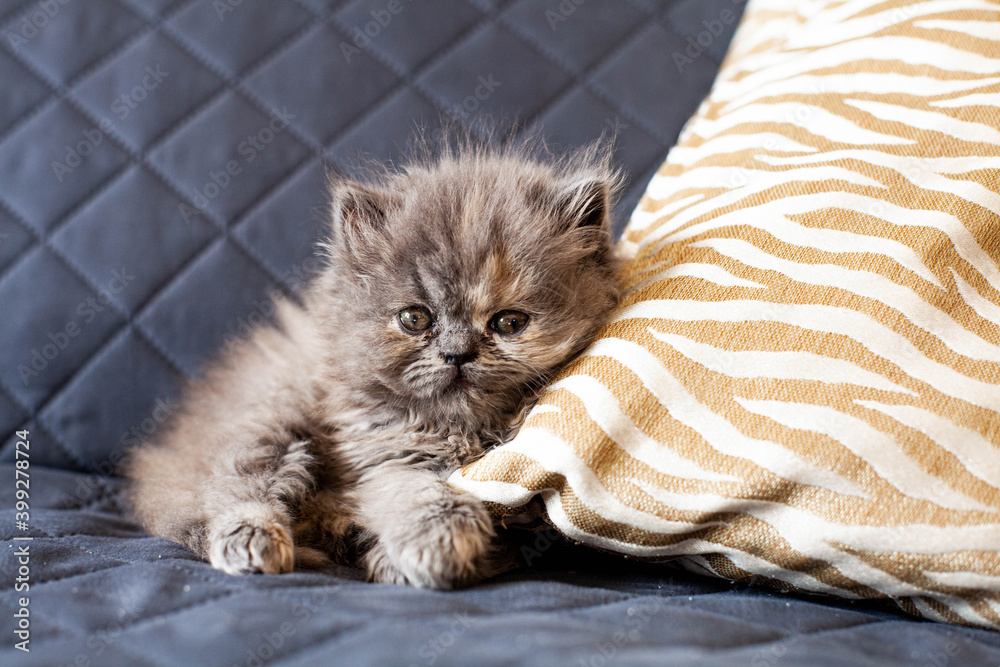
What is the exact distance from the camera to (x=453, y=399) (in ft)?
3.86

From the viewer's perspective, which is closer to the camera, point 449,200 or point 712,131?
point 449,200

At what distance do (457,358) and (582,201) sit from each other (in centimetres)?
39

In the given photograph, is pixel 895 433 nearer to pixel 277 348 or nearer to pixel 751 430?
pixel 751 430

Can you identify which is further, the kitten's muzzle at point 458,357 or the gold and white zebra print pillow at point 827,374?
the kitten's muzzle at point 458,357

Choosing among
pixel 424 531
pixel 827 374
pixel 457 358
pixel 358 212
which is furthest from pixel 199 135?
pixel 827 374

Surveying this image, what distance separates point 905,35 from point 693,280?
65 cm

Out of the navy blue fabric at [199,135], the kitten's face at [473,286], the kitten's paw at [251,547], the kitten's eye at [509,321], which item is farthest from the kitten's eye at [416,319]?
the navy blue fabric at [199,135]

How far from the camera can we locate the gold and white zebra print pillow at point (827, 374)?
3.06 feet

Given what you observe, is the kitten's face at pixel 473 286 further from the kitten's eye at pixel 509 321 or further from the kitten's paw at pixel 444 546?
the kitten's paw at pixel 444 546

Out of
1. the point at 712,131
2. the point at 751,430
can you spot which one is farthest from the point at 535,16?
the point at 751,430

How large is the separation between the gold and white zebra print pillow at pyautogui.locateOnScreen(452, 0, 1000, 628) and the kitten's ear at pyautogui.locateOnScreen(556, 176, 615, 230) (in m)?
0.14

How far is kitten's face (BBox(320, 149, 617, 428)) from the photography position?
1.14 meters

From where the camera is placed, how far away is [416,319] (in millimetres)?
1185

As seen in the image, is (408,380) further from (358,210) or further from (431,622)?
(431,622)
